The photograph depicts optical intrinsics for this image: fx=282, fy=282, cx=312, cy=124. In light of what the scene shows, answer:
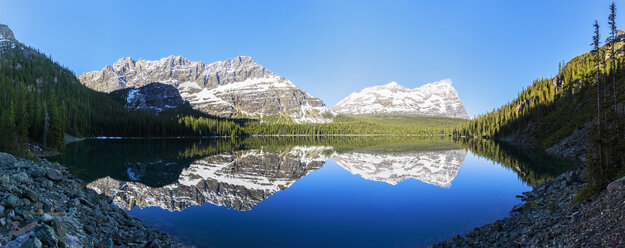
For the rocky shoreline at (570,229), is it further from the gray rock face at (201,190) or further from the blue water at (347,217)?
the gray rock face at (201,190)

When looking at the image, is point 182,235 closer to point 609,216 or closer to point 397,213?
point 397,213

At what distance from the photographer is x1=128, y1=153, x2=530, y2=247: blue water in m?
15.8

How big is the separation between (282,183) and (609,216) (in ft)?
87.9

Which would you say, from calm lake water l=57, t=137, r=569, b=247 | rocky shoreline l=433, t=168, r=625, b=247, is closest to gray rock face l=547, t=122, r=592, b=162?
calm lake water l=57, t=137, r=569, b=247

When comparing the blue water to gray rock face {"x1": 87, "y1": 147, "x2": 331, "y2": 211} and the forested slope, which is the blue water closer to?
gray rock face {"x1": 87, "y1": 147, "x2": 331, "y2": 211}

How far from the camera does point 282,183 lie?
32375 millimetres

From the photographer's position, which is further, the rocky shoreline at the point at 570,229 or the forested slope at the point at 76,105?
the forested slope at the point at 76,105

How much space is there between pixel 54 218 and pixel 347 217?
15512 millimetres

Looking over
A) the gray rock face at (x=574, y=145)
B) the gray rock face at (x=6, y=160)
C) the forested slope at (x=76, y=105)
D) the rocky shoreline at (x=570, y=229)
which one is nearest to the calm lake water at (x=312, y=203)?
the rocky shoreline at (x=570, y=229)

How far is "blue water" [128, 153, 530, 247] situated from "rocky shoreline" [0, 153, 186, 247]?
333 cm

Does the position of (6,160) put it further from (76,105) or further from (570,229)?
(76,105)

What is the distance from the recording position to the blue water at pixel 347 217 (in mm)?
15781

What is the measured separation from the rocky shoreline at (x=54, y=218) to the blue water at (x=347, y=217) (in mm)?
3330

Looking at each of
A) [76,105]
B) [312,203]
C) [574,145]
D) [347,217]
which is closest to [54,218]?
[347,217]
